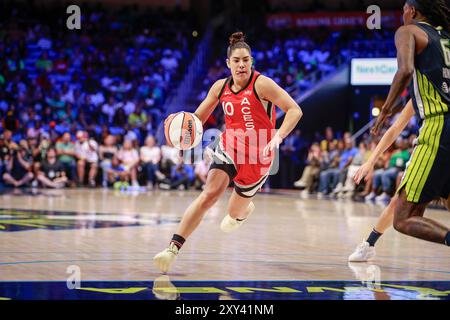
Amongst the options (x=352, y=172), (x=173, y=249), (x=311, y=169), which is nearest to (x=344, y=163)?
(x=352, y=172)

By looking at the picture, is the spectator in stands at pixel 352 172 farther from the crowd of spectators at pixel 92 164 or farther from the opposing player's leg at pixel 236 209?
the opposing player's leg at pixel 236 209

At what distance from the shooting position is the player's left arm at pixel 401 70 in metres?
4.16

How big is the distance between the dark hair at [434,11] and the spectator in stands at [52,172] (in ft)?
44.0

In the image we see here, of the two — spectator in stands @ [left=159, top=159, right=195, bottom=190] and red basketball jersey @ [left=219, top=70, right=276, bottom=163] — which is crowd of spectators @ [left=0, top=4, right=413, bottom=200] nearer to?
spectator in stands @ [left=159, top=159, right=195, bottom=190]

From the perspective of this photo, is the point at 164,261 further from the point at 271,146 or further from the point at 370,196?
the point at 370,196

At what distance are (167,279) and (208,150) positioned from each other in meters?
1.33

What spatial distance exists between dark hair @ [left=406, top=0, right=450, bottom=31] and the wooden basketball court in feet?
5.47

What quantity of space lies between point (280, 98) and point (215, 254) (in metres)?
1.52

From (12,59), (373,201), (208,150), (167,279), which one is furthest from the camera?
(12,59)

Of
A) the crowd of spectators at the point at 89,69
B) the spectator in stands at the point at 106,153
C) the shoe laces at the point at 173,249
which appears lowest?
the shoe laces at the point at 173,249

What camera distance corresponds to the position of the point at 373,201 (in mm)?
14086

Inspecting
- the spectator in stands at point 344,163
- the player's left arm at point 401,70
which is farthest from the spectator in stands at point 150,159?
the player's left arm at point 401,70
